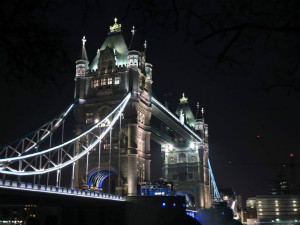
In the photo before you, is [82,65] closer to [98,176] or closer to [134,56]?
[134,56]

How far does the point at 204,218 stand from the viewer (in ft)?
211

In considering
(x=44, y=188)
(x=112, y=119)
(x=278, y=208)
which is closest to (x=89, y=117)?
(x=112, y=119)

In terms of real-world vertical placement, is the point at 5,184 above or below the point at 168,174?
below

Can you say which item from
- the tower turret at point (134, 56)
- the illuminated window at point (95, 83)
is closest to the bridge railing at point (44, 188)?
the illuminated window at point (95, 83)

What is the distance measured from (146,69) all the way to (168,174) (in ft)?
104

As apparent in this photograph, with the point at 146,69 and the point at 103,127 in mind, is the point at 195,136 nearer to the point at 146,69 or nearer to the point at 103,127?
the point at 146,69

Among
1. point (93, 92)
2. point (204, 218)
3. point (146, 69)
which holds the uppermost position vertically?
point (146, 69)

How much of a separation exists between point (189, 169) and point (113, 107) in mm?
34422

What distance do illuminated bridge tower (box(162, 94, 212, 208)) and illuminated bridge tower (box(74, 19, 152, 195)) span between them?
27.1 m

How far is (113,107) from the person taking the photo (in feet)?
162

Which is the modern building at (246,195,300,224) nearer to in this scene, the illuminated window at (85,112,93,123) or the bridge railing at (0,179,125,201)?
the illuminated window at (85,112,93,123)

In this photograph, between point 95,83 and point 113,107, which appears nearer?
point 113,107

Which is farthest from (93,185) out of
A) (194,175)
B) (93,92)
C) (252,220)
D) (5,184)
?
(252,220)

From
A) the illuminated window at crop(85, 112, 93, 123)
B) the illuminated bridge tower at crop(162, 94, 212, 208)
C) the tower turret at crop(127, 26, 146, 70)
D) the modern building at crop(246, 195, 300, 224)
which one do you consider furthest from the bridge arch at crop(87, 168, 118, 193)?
the modern building at crop(246, 195, 300, 224)
